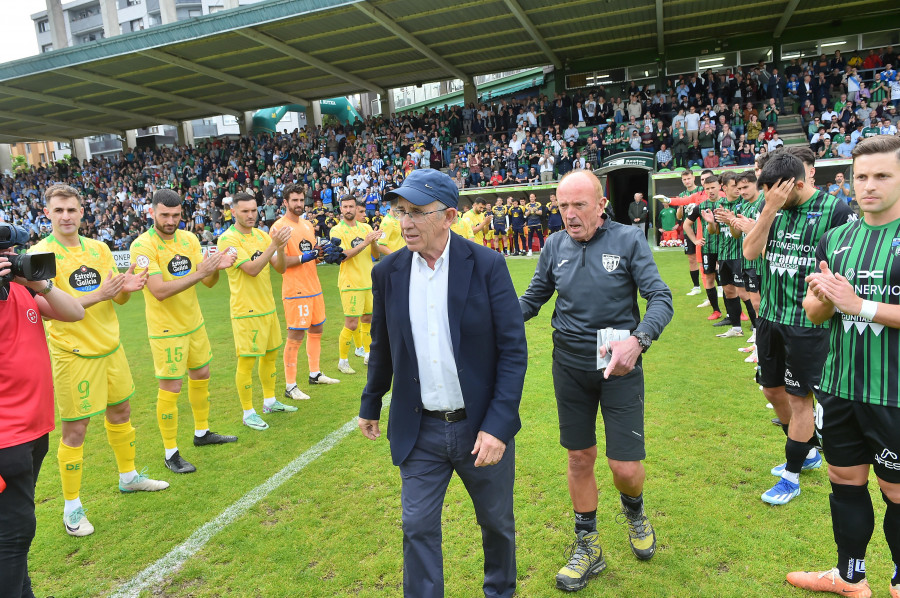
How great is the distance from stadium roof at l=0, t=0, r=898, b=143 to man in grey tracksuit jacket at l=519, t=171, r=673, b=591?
2131 centimetres

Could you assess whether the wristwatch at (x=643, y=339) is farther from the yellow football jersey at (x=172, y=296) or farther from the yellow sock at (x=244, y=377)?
the yellow sock at (x=244, y=377)

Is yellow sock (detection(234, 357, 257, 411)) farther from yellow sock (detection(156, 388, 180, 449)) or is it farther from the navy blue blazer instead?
the navy blue blazer

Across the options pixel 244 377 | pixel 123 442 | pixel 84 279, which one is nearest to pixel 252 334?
pixel 244 377

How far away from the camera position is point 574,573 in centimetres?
330

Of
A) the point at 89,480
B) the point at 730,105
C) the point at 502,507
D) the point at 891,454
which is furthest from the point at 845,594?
the point at 730,105

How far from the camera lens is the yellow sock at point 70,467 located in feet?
14.3

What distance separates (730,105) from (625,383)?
24896 mm

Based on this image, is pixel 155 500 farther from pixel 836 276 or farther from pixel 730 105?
pixel 730 105

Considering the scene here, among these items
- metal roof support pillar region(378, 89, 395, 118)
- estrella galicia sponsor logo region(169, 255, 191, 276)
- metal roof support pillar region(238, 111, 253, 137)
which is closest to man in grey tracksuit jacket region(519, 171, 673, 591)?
estrella galicia sponsor logo region(169, 255, 191, 276)

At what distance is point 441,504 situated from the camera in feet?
8.82

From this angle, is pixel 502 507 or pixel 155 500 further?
pixel 155 500

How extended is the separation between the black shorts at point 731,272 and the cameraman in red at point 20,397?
8.15 meters

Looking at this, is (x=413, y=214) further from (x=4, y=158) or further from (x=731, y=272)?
(x=4, y=158)

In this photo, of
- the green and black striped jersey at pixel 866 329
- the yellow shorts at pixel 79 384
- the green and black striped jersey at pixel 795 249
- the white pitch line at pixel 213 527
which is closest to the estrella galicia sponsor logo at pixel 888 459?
the green and black striped jersey at pixel 866 329
